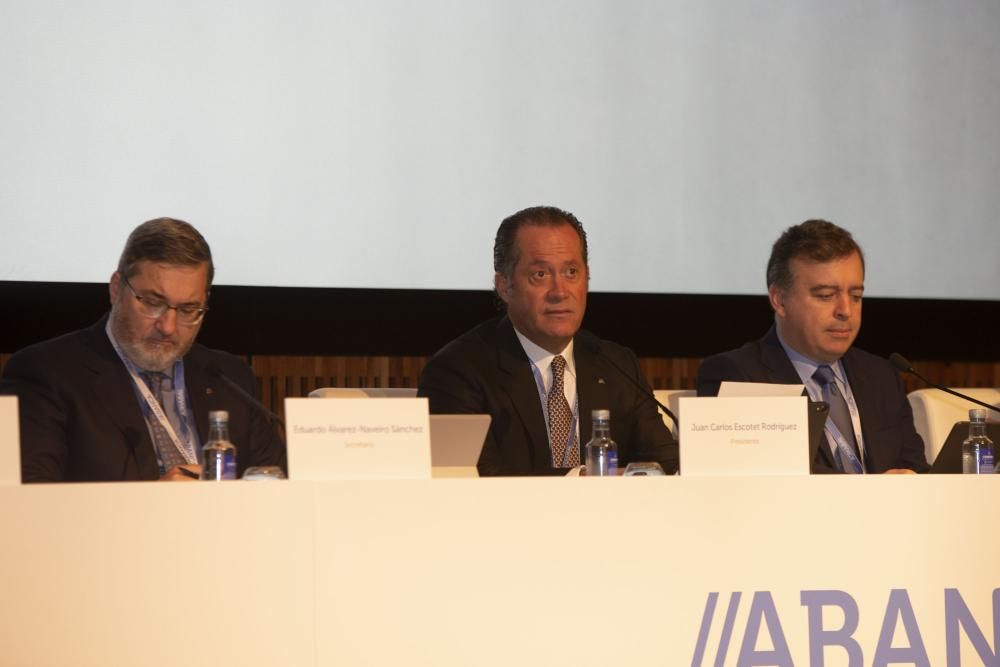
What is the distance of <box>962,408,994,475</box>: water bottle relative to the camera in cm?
286

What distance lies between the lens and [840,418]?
358cm

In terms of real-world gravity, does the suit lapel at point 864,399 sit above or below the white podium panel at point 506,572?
above

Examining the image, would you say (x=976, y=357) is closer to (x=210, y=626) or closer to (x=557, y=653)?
(x=557, y=653)

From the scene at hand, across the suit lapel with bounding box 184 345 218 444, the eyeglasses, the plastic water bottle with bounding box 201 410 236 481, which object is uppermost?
the eyeglasses

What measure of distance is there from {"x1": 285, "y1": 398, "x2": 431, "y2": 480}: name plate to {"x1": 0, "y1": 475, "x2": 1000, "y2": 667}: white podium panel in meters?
0.05

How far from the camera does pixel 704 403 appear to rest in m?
2.32

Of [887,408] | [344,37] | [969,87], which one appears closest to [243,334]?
[344,37]

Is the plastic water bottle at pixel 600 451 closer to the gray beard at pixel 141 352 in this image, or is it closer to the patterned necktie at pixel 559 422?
the patterned necktie at pixel 559 422

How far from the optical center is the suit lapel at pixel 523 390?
3391 millimetres

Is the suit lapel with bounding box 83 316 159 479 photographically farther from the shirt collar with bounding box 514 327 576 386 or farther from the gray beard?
the shirt collar with bounding box 514 327 576 386

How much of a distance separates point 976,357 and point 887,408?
6.35 feet

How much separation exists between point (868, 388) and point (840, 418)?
15 cm

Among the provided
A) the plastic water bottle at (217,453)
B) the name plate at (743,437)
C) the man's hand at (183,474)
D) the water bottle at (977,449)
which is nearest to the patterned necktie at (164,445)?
the man's hand at (183,474)

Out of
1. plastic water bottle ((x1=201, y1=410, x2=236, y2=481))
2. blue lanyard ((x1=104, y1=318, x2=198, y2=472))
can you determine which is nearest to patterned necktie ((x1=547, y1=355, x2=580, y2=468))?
blue lanyard ((x1=104, y1=318, x2=198, y2=472))
